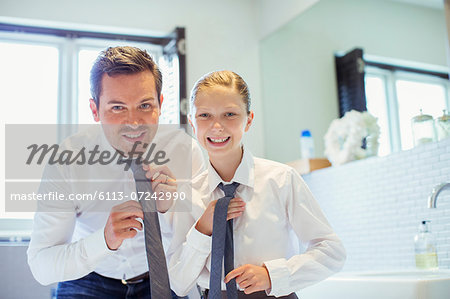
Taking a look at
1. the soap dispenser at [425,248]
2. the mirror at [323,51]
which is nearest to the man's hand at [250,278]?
the soap dispenser at [425,248]

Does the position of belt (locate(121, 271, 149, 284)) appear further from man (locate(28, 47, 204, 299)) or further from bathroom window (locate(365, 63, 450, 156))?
bathroom window (locate(365, 63, 450, 156))

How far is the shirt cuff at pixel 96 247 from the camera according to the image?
4.06 feet

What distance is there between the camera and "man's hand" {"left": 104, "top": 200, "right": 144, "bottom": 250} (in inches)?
46.5

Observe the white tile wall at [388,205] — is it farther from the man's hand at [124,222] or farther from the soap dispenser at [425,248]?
the man's hand at [124,222]

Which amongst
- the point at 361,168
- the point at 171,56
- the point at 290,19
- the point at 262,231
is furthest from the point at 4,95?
the point at 262,231

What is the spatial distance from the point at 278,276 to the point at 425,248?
3.17ft

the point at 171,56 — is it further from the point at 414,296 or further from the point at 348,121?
the point at 414,296

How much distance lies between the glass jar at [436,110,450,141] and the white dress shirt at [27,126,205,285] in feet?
3.21

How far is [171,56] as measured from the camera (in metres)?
3.21

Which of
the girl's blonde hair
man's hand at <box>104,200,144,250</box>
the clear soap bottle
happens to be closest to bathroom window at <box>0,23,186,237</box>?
the clear soap bottle

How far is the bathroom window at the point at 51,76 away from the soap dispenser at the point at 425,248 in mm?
1634

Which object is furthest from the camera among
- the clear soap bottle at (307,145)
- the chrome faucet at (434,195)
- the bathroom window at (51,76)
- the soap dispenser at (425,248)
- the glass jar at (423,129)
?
the bathroom window at (51,76)

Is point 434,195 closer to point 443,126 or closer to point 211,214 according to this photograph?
point 443,126

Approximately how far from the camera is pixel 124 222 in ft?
3.88
